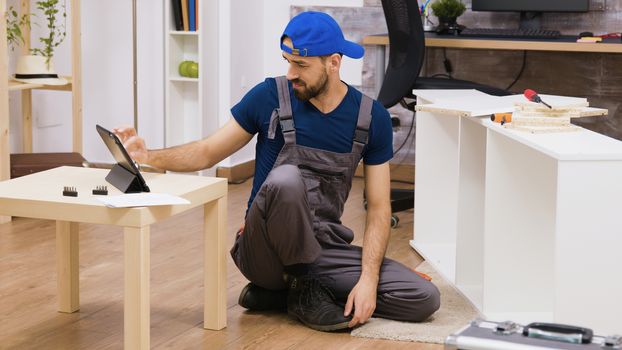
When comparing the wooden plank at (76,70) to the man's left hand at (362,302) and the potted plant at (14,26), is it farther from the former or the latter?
the man's left hand at (362,302)

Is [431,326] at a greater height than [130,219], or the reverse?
[130,219]

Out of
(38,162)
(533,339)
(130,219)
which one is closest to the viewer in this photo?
(533,339)

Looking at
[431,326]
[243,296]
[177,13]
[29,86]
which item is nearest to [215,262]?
[243,296]

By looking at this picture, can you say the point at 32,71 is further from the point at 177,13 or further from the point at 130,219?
the point at 130,219

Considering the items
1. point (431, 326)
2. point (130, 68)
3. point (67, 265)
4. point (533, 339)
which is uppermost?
point (130, 68)

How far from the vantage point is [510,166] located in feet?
9.89

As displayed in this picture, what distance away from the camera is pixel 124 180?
8.87ft

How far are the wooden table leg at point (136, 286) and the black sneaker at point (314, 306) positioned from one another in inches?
24.9

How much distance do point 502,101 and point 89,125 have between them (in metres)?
2.81

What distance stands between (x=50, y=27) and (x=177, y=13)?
24.8 inches

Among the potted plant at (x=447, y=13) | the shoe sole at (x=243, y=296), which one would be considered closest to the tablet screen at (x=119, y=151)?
the shoe sole at (x=243, y=296)

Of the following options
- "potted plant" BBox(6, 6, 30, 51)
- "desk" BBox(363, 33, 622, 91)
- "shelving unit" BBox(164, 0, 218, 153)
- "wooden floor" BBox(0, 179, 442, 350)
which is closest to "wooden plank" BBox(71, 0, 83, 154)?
"potted plant" BBox(6, 6, 30, 51)

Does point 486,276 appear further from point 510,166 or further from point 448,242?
point 448,242

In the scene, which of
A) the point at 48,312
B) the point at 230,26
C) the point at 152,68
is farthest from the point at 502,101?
the point at 152,68
